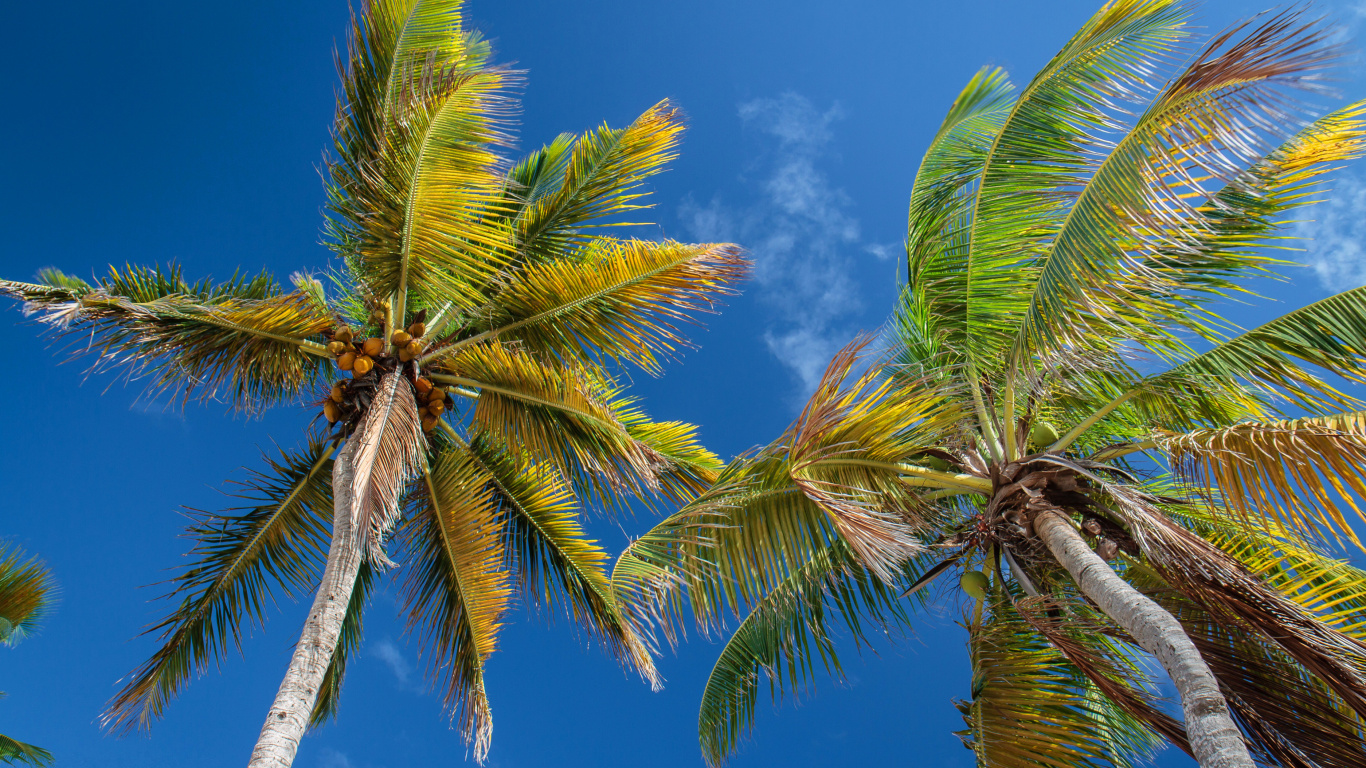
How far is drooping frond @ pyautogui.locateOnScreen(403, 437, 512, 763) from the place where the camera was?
7.99 metres

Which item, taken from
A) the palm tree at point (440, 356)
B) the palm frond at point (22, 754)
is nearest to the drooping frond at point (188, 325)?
the palm tree at point (440, 356)

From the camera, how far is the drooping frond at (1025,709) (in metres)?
5.54

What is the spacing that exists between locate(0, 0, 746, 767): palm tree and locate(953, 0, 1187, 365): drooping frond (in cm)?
217

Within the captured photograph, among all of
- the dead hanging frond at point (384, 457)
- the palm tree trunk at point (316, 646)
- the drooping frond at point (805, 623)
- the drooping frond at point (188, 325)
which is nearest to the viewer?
the palm tree trunk at point (316, 646)

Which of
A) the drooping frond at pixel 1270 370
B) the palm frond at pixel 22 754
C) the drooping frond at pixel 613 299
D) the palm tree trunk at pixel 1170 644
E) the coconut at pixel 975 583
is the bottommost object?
the palm tree trunk at pixel 1170 644

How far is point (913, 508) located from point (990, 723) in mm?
1628

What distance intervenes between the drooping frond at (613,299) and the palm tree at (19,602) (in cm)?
661

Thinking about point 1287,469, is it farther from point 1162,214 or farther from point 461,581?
point 461,581

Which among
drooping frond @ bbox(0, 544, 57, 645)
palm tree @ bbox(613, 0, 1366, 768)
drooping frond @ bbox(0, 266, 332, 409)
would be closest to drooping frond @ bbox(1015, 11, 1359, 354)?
palm tree @ bbox(613, 0, 1366, 768)

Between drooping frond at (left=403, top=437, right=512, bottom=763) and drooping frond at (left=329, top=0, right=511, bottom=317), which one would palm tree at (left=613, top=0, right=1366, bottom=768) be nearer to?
drooping frond at (left=403, top=437, right=512, bottom=763)

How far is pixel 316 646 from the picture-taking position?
17.8ft

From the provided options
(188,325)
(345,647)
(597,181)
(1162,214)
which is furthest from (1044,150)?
(345,647)

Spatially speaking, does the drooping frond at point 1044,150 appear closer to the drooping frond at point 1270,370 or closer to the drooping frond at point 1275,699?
the drooping frond at point 1270,370

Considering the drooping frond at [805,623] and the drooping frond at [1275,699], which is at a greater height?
the drooping frond at [805,623]
